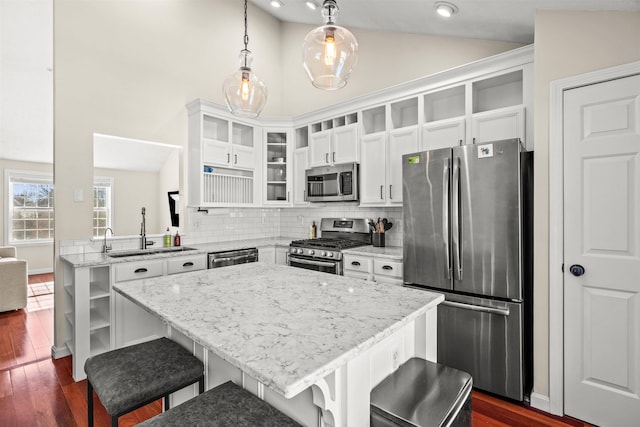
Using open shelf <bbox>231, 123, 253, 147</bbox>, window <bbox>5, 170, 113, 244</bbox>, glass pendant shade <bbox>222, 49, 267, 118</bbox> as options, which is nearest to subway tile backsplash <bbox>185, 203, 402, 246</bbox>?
open shelf <bbox>231, 123, 253, 147</bbox>

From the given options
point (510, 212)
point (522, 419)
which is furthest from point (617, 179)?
point (522, 419)

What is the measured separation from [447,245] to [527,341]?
875 millimetres

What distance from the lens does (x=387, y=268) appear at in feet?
10.1

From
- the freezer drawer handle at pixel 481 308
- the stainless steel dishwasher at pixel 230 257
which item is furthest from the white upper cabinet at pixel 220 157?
the freezer drawer handle at pixel 481 308

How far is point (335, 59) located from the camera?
169cm

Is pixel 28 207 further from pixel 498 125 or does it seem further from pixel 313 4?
pixel 498 125

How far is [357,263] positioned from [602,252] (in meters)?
1.90

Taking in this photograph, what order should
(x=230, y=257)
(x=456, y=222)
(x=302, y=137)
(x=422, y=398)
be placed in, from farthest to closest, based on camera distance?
1. (x=302, y=137)
2. (x=230, y=257)
3. (x=456, y=222)
4. (x=422, y=398)

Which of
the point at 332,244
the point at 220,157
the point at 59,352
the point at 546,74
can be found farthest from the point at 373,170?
the point at 59,352

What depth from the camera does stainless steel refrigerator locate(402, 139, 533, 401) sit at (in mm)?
2260

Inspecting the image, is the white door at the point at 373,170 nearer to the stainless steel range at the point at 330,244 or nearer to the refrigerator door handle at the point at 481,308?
the stainless steel range at the point at 330,244

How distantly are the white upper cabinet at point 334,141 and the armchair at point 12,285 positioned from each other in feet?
13.6

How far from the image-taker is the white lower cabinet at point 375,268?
300 cm

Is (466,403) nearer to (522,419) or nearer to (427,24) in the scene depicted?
(522,419)
